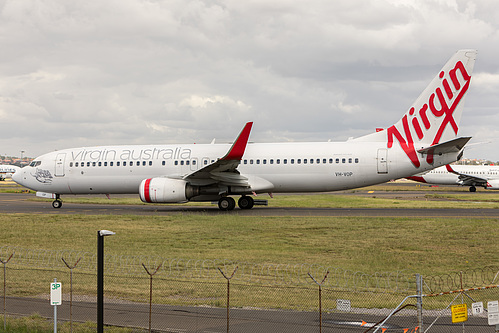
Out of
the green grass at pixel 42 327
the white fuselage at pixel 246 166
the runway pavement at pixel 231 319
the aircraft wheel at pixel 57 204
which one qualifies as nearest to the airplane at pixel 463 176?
the white fuselage at pixel 246 166

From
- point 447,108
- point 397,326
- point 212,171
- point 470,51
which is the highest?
point 470,51

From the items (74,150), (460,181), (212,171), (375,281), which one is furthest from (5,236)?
(460,181)

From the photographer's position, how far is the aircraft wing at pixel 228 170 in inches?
1299

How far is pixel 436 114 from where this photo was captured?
34844 mm

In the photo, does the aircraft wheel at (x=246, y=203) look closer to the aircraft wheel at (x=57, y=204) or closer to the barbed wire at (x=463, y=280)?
the aircraft wheel at (x=57, y=204)

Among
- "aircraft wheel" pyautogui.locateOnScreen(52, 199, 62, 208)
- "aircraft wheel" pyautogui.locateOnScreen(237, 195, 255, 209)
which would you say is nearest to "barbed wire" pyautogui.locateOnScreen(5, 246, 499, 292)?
"aircraft wheel" pyautogui.locateOnScreen(237, 195, 255, 209)

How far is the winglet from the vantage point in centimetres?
3272

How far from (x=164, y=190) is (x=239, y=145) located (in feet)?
18.1

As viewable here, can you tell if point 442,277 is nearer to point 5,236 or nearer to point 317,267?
point 317,267

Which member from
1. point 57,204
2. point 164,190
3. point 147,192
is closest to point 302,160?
point 164,190

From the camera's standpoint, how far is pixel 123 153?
39.5 meters

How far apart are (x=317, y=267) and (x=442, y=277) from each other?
3.83 meters

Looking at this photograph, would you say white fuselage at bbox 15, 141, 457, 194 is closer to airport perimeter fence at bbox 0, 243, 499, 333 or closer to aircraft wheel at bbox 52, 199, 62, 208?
aircraft wheel at bbox 52, 199, 62, 208

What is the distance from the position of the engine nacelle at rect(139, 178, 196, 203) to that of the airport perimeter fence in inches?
556
